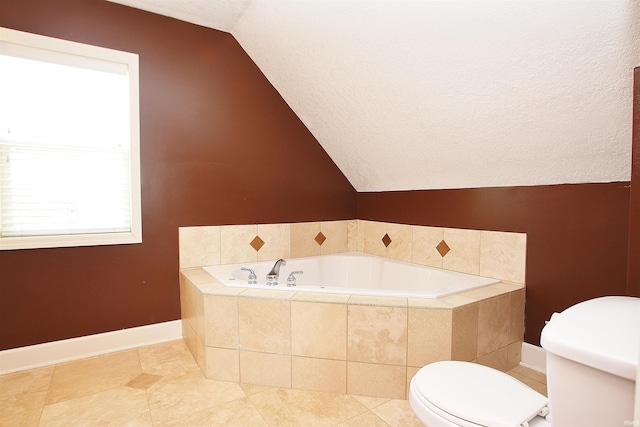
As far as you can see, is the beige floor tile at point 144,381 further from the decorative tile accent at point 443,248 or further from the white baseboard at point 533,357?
the white baseboard at point 533,357

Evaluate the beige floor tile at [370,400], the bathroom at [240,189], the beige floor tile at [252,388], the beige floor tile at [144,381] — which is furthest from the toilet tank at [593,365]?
the beige floor tile at [144,381]

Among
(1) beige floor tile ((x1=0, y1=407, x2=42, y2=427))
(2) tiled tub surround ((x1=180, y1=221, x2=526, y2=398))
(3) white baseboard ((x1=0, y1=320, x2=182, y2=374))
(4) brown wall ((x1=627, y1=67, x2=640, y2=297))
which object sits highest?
(4) brown wall ((x1=627, y1=67, x2=640, y2=297))

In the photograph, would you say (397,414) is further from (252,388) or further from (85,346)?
(85,346)

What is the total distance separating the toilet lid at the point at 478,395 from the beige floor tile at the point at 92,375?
5.60 feet

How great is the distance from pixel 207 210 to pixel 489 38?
212 centimetres

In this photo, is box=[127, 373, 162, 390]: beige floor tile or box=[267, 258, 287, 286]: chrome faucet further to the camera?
box=[267, 258, 287, 286]: chrome faucet

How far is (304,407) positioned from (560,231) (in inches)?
68.1

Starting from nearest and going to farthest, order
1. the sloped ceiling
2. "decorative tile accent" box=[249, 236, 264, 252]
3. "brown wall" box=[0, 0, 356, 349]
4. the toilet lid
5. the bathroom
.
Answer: the toilet lid → the sloped ceiling → the bathroom → "brown wall" box=[0, 0, 356, 349] → "decorative tile accent" box=[249, 236, 264, 252]

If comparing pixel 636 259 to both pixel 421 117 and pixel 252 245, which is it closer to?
pixel 421 117

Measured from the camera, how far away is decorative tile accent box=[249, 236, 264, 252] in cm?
278

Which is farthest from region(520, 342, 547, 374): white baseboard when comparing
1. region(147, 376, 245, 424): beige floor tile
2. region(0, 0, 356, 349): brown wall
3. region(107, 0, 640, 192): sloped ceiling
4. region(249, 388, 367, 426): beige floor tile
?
region(0, 0, 356, 349): brown wall

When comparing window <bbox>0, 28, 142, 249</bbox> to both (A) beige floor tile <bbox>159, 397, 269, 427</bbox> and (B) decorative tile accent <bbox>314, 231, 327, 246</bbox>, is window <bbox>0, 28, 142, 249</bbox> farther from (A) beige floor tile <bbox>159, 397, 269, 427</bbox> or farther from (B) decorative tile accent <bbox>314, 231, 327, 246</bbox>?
(B) decorative tile accent <bbox>314, 231, 327, 246</bbox>

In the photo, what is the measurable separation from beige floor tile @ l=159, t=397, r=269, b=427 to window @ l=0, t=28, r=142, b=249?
1277 millimetres

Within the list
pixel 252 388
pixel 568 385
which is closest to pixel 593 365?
pixel 568 385
